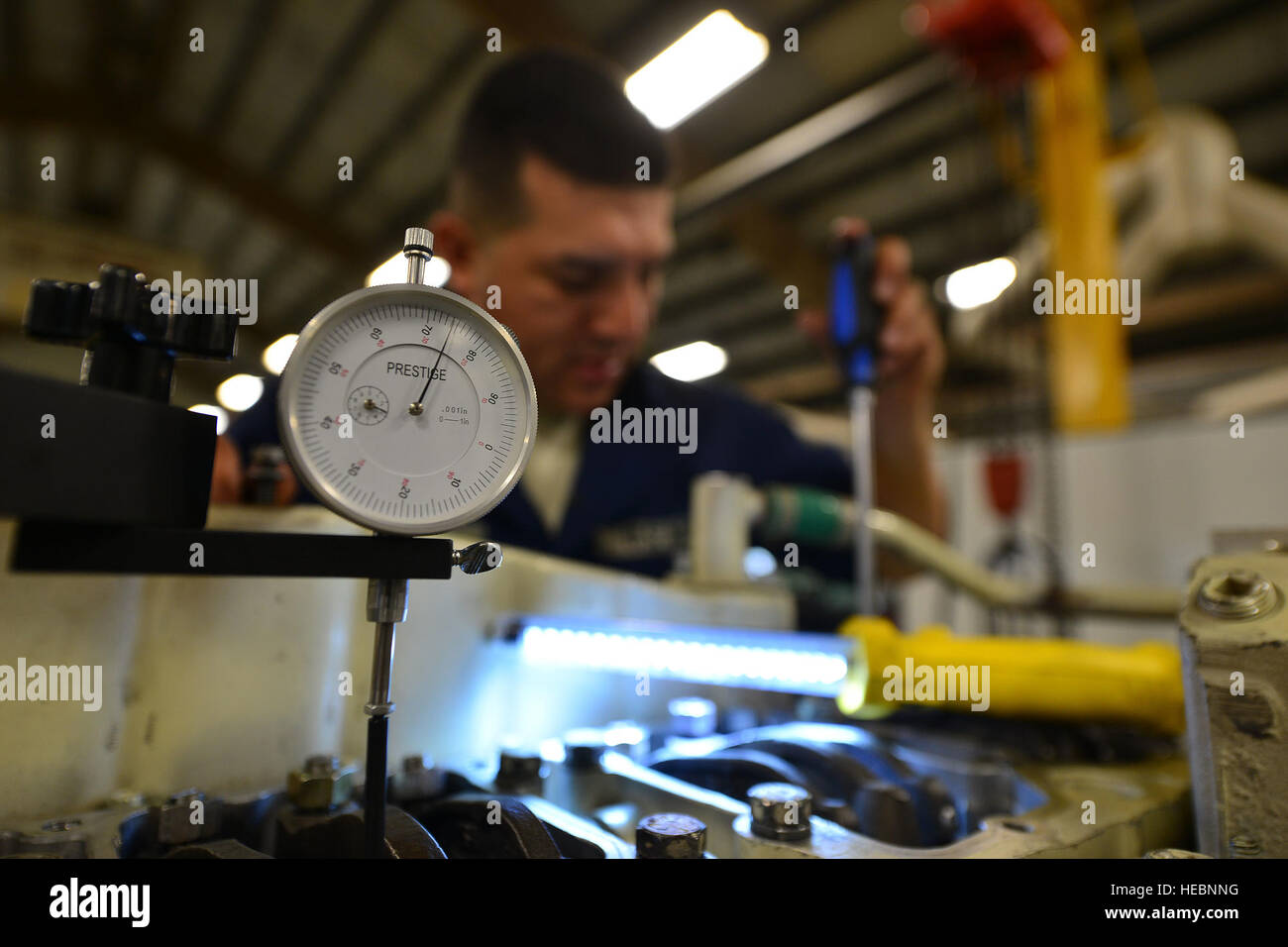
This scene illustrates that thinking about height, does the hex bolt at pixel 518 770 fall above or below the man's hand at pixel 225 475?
below

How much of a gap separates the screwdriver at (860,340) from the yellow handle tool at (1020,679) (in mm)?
367

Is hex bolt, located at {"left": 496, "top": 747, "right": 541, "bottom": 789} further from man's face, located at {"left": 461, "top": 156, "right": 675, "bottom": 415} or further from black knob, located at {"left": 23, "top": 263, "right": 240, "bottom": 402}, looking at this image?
man's face, located at {"left": 461, "top": 156, "right": 675, "bottom": 415}

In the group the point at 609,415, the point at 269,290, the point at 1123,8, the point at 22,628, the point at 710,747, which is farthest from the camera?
the point at 269,290

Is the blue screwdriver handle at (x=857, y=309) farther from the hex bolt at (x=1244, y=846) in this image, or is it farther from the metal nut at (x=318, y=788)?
the metal nut at (x=318, y=788)

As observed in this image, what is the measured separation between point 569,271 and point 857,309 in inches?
25.1

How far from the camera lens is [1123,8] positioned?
9.67 ft

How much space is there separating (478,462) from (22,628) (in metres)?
0.39

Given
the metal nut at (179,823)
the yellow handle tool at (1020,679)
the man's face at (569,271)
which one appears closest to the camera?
the metal nut at (179,823)

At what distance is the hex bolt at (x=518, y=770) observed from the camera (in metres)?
0.64

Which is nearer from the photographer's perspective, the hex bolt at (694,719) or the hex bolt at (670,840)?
the hex bolt at (670,840)

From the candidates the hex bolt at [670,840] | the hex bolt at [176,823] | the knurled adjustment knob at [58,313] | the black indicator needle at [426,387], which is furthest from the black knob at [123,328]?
the hex bolt at [670,840]

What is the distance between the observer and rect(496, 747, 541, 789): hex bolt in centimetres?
64
